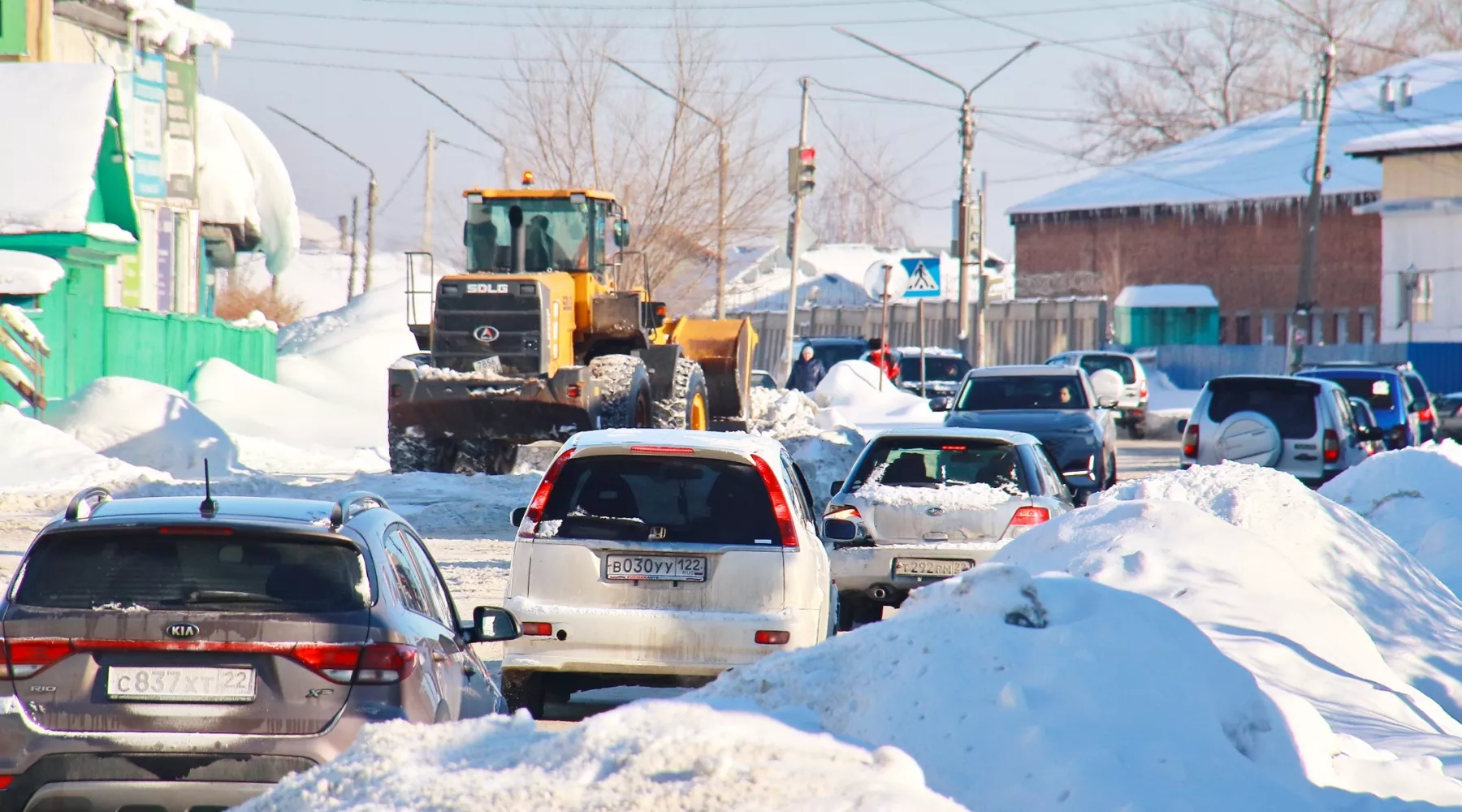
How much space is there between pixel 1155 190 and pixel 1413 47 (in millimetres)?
20562

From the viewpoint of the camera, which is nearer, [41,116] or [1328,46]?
[41,116]

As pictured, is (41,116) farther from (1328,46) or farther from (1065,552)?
(1328,46)

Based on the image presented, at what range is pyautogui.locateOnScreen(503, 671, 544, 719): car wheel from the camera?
827 cm

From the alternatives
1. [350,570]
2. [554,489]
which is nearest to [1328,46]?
[554,489]

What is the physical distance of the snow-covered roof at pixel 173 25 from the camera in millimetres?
34009

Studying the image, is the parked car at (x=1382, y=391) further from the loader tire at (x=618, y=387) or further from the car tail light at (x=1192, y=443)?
the loader tire at (x=618, y=387)

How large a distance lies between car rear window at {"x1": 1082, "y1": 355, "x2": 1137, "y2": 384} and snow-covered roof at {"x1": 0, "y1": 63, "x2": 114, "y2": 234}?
20318 millimetres

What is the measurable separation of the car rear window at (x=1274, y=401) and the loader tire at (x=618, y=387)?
6.70m

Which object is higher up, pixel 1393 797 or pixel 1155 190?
pixel 1155 190

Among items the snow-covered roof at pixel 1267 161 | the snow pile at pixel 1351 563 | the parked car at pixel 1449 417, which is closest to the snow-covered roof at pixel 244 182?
the parked car at pixel 1449 417

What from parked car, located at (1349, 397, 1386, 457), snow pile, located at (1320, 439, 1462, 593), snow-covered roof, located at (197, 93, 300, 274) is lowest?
snow pile, located at (1320, 439, 1462, 593)

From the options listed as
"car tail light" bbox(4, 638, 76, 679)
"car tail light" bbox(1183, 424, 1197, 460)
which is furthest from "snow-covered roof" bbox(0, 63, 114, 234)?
"car tail light" bbox(4, 638, 76, 679)

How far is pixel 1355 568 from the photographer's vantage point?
976 centimetres

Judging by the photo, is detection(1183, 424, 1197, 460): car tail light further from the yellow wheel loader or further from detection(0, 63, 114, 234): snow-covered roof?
A: detection(0, 63, 114, 234): snow-covered roof
